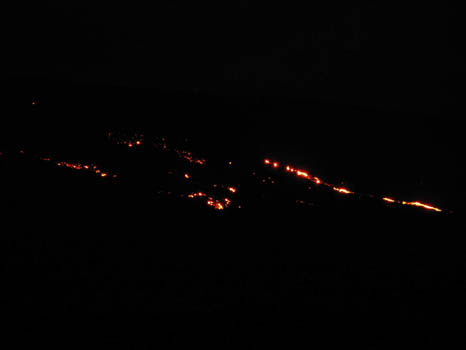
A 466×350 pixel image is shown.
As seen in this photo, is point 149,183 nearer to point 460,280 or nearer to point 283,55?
point 460,280

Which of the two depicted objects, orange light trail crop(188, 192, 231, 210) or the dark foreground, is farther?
orange light trail crop(188, 192, 231, 210)

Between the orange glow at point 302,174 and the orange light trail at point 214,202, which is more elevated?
the orange glow at point 302,174

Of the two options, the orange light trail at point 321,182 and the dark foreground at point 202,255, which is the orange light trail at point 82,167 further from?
the orange light trail at point 321,182

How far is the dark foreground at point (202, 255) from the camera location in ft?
1.72

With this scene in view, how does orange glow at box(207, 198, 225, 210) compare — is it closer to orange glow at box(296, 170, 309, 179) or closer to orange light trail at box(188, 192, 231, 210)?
orange light trail at box(188, 192, 231, 210)

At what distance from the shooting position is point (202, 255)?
627 mm

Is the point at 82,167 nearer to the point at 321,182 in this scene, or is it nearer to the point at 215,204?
the point at 215,204

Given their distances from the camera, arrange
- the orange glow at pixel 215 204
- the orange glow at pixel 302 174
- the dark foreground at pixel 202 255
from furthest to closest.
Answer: the orange glow at pixel 302 174 < the orange glow at pixel 215 204 < the dark foreground at pixel 202 255

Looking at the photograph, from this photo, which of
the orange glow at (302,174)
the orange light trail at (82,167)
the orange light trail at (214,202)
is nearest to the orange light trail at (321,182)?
the orange glow at (302,174)

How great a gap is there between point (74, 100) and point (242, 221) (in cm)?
63

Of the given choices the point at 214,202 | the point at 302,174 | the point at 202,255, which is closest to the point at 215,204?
the point at 214,202

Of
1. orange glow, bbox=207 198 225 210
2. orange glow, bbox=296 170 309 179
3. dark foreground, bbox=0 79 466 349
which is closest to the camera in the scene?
dark foreground, bbox=0 79 466 349

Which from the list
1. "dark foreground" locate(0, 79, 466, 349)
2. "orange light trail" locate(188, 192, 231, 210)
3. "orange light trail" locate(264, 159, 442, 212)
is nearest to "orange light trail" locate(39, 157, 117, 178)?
"dark foreground" locate(0, 79, 466, 349)

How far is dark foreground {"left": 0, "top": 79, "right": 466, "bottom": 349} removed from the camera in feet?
1.72
